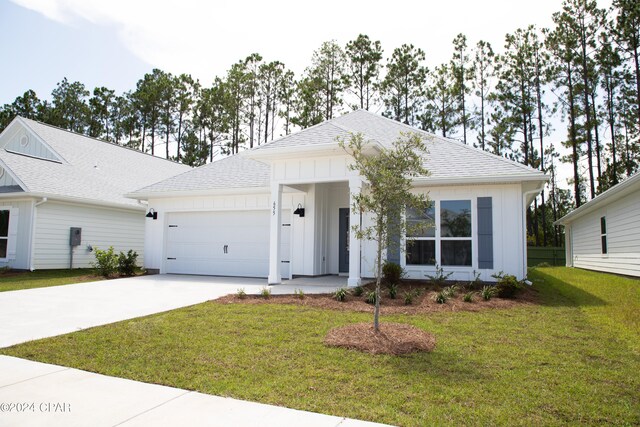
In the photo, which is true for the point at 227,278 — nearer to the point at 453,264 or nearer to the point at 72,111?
the point at 453,264

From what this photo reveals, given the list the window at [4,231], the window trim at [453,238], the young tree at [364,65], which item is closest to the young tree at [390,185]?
the window trim at [453,238]

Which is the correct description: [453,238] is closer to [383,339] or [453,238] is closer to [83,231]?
[383,339]

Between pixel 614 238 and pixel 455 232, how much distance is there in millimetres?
7586

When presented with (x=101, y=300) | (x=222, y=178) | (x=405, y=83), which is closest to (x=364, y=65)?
(x=405, y=83)

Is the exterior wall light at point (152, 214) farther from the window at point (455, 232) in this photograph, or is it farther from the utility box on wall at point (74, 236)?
the window at point (455, 232)

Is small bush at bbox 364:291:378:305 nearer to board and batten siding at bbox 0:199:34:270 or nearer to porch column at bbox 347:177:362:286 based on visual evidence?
porch column at bbox 347:177:362:286

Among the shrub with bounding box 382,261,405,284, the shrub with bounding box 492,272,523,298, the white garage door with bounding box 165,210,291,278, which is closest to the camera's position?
the shrub with bounding box 492,272,523,298

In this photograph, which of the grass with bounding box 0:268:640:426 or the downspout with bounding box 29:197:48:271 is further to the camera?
the downspout with bounding box 29:197:48:271

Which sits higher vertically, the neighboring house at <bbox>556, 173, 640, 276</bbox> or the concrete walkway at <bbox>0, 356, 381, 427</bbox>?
the neighboring house at <bbox>556, 173, 640, 276</bbox>

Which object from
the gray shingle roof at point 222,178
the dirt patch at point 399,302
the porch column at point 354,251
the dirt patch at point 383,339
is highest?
the gray shingle roof at point 222,178

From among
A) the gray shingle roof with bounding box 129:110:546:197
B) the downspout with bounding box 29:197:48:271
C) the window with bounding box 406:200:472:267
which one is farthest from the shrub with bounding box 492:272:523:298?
the downspout with bounding box 29:197:48:271

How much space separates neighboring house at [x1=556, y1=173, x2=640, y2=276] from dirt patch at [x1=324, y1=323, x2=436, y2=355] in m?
8.94

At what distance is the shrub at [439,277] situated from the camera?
34.6 feet

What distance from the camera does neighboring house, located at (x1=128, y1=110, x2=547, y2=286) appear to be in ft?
35.2
